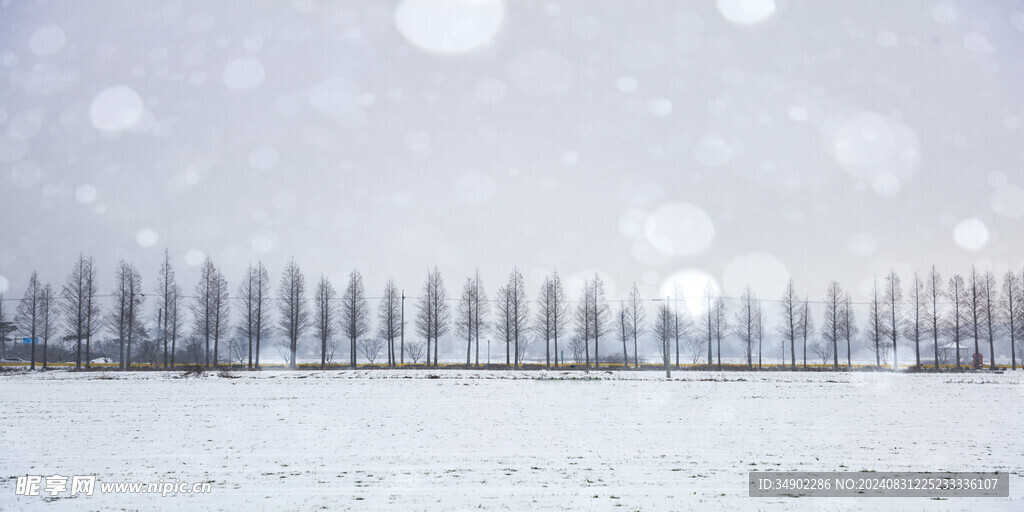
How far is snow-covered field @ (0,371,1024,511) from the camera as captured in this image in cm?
936

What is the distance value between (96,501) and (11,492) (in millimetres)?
1811

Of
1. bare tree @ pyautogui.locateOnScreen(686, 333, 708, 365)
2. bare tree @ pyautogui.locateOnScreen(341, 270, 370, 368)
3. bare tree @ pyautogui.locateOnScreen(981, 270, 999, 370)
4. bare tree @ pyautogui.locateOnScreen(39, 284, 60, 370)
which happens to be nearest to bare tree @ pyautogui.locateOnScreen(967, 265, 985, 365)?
bare tree @ pyautogui.locateOnScreen(981, 270, 999, 370)

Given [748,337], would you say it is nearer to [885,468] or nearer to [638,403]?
[638,403]

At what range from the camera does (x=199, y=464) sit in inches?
461

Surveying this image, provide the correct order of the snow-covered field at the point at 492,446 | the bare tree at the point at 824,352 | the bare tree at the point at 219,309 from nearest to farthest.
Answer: the snow-covered field at the point at 492,446 < the bare tree at the point at 219,309 < the bare tree at the point at 824,352

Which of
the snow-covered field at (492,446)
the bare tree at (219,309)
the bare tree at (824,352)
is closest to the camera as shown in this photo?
the snow-covered field at (492,446)

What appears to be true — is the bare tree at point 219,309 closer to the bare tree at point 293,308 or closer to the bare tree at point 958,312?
the bare tree at point 293,308

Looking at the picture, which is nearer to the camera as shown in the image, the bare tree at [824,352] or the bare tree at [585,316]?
the bare tree at [585,316]

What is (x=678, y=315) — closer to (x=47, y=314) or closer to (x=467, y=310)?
(x=467, y=310)

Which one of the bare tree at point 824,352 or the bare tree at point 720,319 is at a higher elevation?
the bare tree at point 720,319

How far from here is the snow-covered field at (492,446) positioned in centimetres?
Result: 936

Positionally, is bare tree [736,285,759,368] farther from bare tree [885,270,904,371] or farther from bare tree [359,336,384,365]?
bare tree [359,336,384,365]

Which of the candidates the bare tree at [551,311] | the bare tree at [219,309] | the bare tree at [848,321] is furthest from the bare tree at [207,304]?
the bare tree at [848,321]

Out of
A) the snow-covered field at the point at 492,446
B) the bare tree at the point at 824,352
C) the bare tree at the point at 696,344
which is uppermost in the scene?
the snow-covered field at the point at 492,446
